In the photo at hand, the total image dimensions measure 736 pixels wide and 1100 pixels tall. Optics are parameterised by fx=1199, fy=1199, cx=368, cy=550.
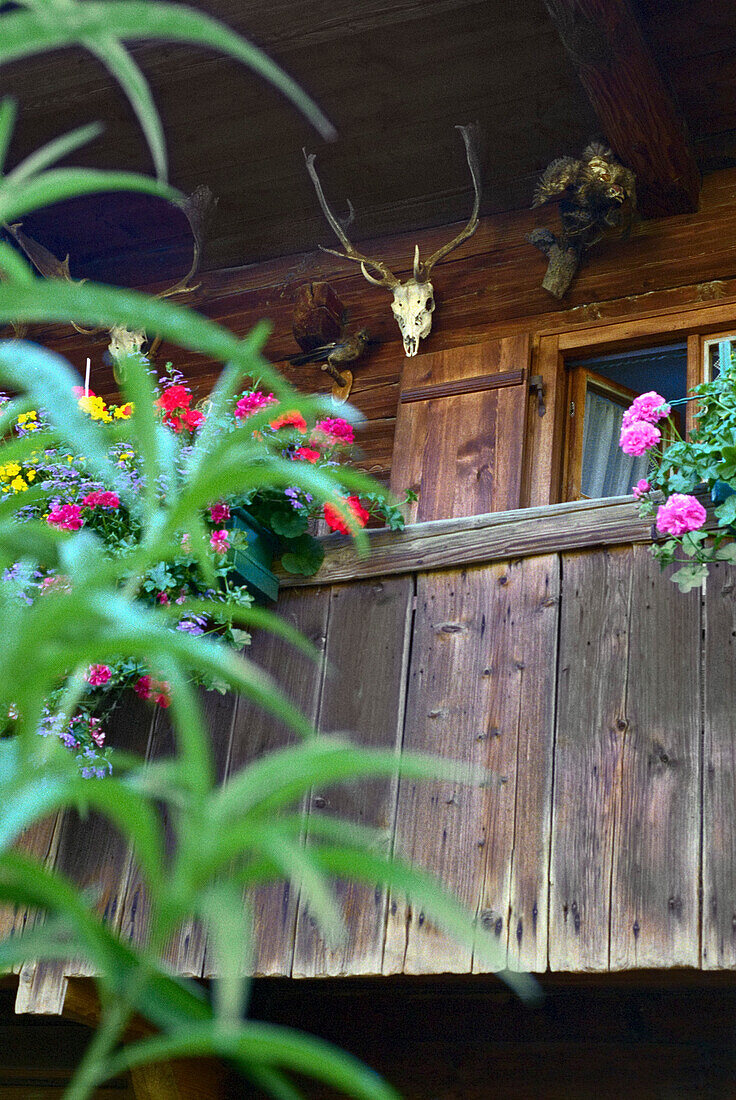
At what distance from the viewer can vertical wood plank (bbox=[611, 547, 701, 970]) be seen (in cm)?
261

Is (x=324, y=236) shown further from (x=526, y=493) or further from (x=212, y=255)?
(x=526, y=493)

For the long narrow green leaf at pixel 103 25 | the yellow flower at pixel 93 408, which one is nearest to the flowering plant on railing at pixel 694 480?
the yellow flower at pixel 93 408

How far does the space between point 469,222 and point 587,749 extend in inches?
121

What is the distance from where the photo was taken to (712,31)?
15.5 ft

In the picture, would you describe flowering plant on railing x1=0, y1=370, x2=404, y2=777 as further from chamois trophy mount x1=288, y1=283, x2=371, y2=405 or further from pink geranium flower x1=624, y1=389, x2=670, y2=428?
chamois trophy mount x1=288, y1=283, x2=371, y2=405

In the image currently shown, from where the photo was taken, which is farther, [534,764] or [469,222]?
[469,222]

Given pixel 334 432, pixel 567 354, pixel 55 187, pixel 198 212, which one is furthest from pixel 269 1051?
pixel 198 212

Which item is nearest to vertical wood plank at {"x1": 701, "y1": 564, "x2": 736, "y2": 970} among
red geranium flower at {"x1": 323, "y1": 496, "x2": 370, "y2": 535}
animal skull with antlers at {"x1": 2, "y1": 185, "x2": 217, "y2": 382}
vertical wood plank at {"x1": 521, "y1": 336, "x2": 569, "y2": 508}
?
red geranium flower at {"x1": 323, "y1": 496, "x2": 370, "y2": 535}

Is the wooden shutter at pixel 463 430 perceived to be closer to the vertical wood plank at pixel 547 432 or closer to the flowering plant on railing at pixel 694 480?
the vertical wood plank at pixel 547 432

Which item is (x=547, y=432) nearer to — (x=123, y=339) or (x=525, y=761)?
(x=525, y=761)

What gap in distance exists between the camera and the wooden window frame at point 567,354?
15.5ft

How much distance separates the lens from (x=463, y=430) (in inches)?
195

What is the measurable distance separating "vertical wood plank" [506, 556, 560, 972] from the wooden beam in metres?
2.11

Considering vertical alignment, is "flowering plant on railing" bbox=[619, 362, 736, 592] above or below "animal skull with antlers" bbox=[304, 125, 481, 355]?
below
